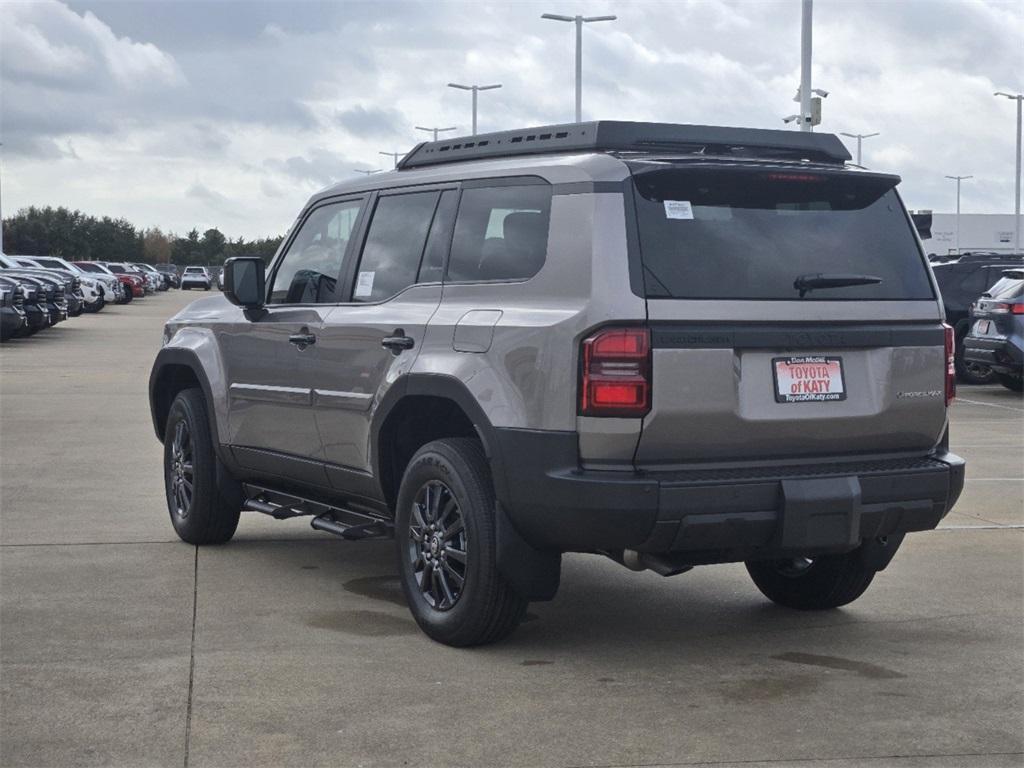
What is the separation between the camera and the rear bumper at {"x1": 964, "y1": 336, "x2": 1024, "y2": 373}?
19219mm

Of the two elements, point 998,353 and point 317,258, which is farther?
point 998,353

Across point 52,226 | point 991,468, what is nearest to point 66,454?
point 991,468

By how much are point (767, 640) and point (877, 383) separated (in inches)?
46.2

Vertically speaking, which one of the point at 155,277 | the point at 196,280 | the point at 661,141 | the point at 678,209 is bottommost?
the point at 196,280

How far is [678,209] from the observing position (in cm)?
579

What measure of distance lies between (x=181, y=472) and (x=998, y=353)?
1318cm

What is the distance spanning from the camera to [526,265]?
602 centimetres

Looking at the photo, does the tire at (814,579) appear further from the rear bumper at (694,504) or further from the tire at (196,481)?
the tire at (196,481)

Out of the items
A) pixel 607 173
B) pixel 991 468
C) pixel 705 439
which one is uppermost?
pixel 607 173

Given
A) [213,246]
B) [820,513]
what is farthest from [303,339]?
[213,246]

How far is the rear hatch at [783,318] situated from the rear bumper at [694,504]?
0.11 metres

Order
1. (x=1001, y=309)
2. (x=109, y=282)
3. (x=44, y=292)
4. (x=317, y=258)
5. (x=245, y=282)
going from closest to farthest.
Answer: (x=317, y=258), (x=245, y=282), (x=1001, y=309), (x=44, y=292), (x=109, y=282)

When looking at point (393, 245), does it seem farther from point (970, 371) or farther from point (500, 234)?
point (970, 371)

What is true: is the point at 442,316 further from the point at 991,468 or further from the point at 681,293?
the point at 991,468
